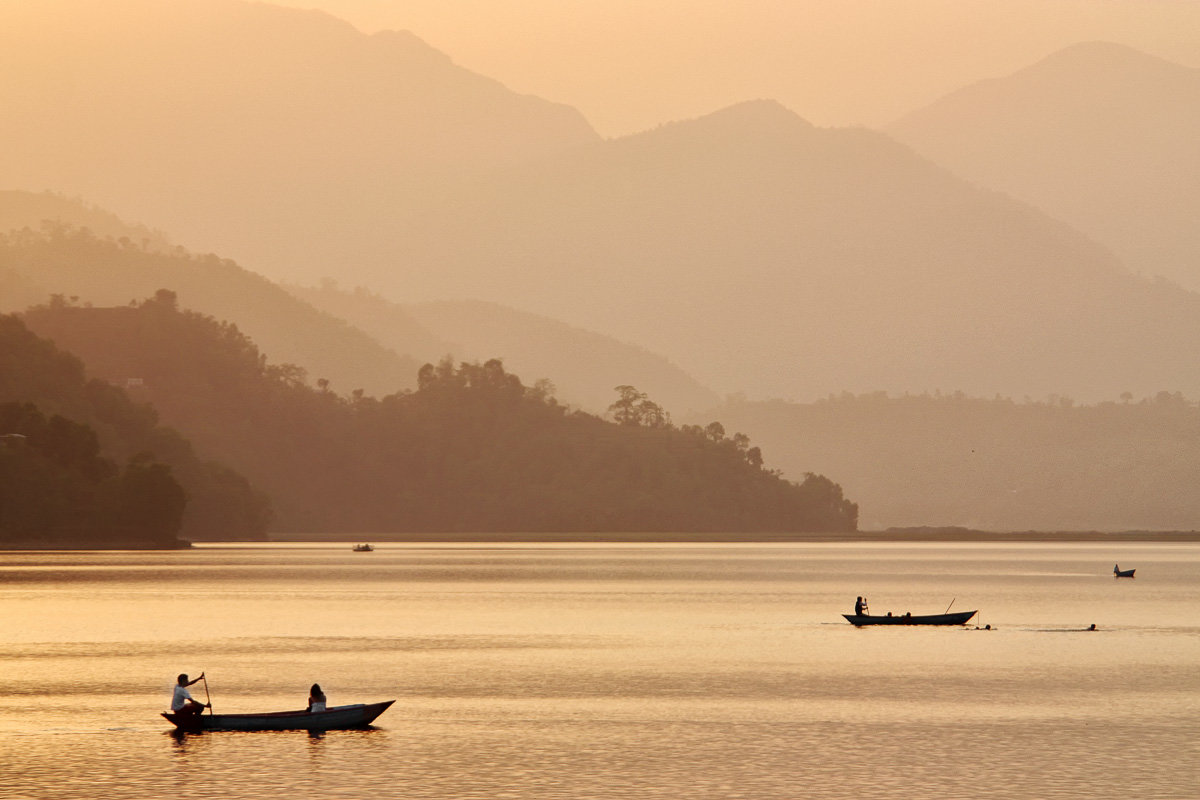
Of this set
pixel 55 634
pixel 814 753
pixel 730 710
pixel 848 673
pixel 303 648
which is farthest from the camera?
pixel 55 634

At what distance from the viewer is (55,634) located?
427 feet

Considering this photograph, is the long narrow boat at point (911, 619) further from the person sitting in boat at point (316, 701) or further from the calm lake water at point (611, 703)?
the person sitting in boat at point (316, 701)

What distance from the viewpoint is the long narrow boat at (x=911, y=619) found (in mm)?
133375

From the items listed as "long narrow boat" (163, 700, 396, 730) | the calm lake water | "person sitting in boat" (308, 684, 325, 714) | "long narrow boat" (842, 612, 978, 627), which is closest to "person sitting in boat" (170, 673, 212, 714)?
"long narrow boat" (163, 700, 396, 730)

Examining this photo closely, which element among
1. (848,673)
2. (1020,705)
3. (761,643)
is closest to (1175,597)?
(761,643)

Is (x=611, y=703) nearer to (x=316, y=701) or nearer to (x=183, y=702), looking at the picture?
(x=316, y=701)

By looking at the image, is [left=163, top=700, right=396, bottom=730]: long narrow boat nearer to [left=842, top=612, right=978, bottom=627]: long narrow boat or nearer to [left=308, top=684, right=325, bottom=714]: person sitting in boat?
[left=308, top=684, right=325, bottom=714]: person sitting in boat

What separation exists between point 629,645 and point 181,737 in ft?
173

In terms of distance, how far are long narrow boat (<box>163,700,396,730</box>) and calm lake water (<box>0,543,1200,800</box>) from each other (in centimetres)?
65

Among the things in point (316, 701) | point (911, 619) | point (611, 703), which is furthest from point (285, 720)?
point (911, 619)

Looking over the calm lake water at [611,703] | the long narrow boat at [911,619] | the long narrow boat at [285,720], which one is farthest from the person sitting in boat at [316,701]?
the long narrow boat at [911,619]

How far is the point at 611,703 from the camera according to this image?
3403 inches

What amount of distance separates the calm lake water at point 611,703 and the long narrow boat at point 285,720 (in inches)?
25.7

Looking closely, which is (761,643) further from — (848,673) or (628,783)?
(628,783)
